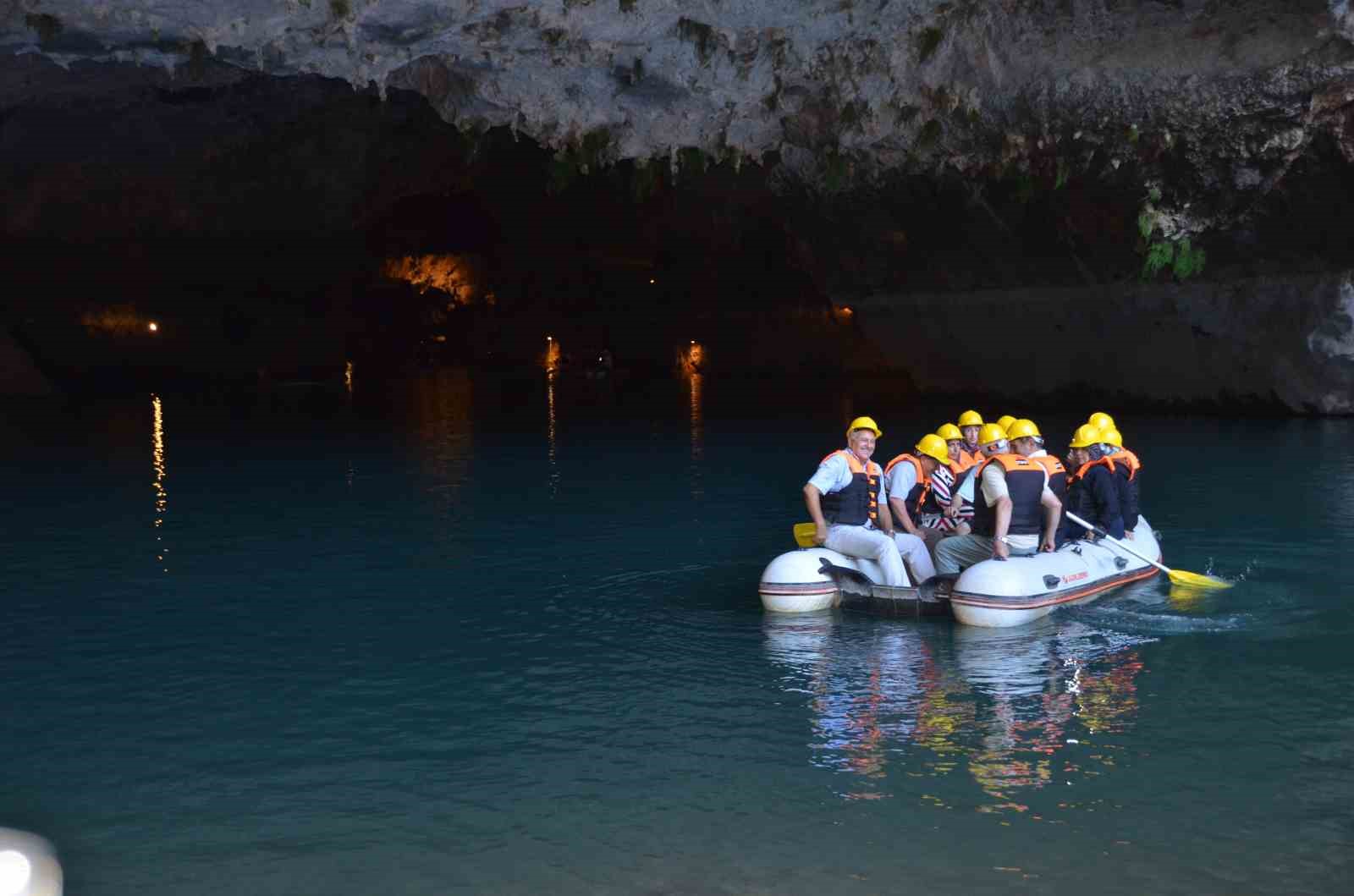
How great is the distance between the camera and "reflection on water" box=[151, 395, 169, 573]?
15.9 metres

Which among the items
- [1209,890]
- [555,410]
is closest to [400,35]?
[1209,890]

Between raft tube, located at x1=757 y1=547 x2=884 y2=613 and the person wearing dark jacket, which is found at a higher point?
the person wearing dark jacket

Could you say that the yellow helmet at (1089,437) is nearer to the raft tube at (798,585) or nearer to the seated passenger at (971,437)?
the seated passenger at (971,437)

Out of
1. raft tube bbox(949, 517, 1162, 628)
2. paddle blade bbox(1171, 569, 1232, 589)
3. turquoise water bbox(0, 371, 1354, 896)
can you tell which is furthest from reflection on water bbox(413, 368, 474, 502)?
paddle blade bbox(1171, 569, 1232, 589)

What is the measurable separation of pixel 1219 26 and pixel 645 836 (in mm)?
19792

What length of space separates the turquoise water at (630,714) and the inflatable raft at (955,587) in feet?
0.66

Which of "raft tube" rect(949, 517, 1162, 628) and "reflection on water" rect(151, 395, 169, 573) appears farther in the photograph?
"reflection on water" rect(151, 395, 169, 573)

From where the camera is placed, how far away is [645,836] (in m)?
6.66

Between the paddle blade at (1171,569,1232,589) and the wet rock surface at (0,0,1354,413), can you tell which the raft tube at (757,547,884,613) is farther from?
the wet rock surface at (0,0,1354,413)

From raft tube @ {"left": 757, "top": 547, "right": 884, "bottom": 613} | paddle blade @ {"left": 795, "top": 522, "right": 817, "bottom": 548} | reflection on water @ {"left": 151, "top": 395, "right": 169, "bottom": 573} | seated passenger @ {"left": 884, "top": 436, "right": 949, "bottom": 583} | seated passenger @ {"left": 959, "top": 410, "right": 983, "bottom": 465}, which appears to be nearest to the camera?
raft tube @ {"left": 757, "top": 547, "right": 884, "bottom": 613}

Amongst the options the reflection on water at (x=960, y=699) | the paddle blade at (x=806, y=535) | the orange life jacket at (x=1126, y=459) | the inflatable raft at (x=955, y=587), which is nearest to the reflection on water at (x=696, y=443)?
the paddle blade at (x=806, y=535)

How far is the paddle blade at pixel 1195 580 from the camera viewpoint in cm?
1271

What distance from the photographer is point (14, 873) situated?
15.7 ft

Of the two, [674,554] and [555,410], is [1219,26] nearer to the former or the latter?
[674,554]
